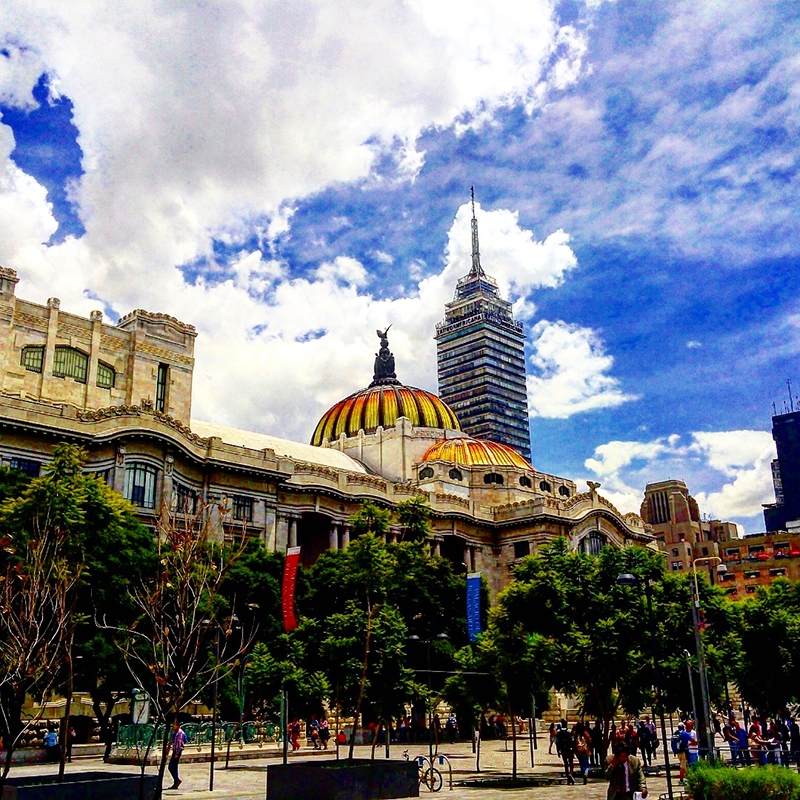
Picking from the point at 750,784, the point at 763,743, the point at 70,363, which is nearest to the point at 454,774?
the point at 763,743

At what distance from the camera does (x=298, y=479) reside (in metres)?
68.4

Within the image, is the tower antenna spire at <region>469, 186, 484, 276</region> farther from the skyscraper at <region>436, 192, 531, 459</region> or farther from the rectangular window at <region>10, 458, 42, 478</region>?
the rectangular window at <region>10, 458, 42, 478</region>

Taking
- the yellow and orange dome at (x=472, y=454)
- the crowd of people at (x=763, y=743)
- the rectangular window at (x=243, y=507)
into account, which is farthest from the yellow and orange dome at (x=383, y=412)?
the crowd of people at (x=763, y=743)

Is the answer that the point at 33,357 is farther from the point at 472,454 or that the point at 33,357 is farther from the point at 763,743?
the point at 763,743

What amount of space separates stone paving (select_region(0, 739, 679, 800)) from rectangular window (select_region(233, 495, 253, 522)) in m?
21.5

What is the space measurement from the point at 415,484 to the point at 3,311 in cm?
4224

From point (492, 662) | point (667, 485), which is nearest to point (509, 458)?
point (492, 662)

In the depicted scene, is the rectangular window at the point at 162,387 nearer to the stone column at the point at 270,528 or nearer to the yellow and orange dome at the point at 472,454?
the stone column at the point at 270,528

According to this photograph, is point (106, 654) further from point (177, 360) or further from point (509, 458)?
point (509, 458)

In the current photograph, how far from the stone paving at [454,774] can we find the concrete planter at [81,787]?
154 inches

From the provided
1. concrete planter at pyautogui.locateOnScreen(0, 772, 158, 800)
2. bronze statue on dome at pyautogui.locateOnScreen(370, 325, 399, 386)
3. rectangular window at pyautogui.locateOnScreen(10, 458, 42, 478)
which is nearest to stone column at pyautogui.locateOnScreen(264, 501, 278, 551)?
rectangular window at pyautogui.locateOnScreen(10, 458, 42, 478)

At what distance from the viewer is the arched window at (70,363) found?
62.9 meters

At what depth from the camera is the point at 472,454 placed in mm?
93125

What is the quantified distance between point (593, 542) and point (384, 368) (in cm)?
4905
